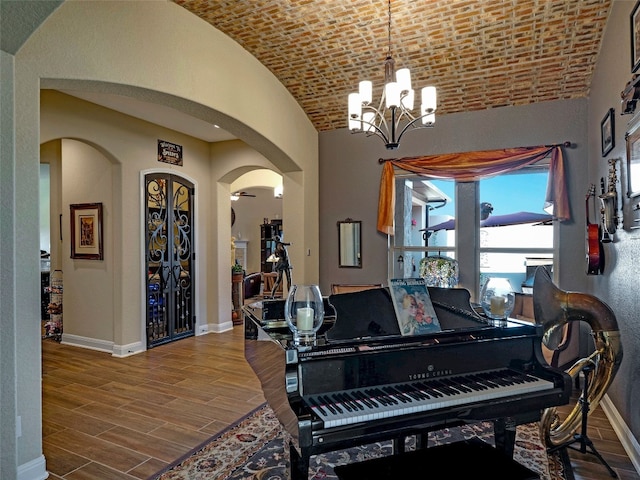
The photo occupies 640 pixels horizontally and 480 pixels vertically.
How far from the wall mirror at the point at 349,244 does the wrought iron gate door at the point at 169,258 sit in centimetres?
229

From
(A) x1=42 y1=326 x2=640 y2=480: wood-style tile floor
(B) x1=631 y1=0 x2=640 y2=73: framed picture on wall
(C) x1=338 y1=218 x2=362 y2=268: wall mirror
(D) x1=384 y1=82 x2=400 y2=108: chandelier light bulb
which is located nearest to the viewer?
(B) x1=631 y1=0 x2=640 y2=73: framed picture on wall

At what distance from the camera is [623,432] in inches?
113

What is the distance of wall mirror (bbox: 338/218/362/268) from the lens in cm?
541

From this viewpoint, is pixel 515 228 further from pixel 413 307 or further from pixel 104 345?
pixel 104 345

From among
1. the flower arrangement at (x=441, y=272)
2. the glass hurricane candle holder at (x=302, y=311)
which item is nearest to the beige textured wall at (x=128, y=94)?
the glass hurricane candle holder at (x=302, y=311)

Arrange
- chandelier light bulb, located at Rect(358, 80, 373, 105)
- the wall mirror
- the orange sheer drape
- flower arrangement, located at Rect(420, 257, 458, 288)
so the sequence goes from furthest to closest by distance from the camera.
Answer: the wall mirror < flower arrangement, located at Rect(420, 257, 458, 288) < the orange sheer drape < chandelier light bulb, located at Rect(358, 80, 373, 105)

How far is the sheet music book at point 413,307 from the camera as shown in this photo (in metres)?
2.14

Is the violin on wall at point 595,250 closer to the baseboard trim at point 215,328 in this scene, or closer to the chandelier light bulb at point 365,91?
the chandelier light bulb at point 365,91

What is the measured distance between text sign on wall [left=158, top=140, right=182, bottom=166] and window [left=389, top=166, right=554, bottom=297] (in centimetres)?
317

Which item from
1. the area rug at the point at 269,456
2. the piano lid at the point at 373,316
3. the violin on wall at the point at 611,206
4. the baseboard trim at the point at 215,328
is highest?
the violin on wall at the point at 611,206

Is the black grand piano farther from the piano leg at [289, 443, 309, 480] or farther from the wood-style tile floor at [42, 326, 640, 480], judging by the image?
the wood-style tile floor at [42, 326, 640, 480]

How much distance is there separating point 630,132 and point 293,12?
2827 mm

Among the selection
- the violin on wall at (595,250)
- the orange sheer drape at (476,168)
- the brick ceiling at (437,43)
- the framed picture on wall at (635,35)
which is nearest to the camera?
the framed picture on wall at (635,35)

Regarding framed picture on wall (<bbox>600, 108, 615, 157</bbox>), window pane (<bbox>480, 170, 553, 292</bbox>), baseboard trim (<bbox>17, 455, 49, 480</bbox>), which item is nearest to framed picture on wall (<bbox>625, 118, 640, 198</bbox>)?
framed picture on wall (<bbox>600, 108, 615, 157</bbox>)
